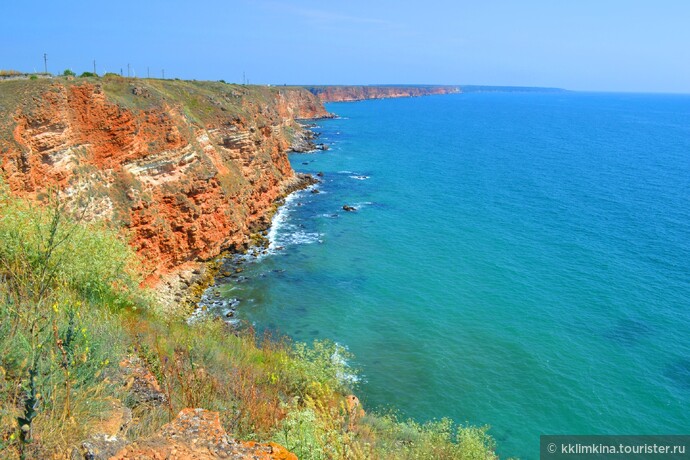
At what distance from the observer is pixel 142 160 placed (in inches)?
1372

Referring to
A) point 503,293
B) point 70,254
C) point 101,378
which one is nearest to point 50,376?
point 101,378

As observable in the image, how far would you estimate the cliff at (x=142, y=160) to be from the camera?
2812 centimetres

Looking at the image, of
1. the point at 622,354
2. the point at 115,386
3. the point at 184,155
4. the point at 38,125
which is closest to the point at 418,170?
the point at 184,155

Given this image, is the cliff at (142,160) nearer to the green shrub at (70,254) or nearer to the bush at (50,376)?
the green shrub at (70,254)

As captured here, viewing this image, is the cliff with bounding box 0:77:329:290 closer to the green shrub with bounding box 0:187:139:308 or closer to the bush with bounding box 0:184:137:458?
the green shrub with bounding box 0:187:139:308

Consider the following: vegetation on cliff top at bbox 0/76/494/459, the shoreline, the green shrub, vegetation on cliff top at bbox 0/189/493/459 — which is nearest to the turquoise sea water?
the shoreline

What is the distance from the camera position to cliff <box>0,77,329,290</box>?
28125 mm

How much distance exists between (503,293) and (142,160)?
99.5 ft

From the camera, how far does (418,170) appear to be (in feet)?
259

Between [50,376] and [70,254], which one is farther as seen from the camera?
[70,254]

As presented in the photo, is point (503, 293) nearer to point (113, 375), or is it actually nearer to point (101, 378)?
point (113, 375)

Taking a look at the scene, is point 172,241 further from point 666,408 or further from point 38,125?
point 666,408

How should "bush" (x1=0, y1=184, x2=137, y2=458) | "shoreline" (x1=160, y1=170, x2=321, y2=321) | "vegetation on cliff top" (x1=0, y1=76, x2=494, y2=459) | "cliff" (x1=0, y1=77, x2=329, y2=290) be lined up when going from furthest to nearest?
"shoreline" (x1=160, y1=170, x2=321, y2=321)
"cliff" (x1=0, y1=77, x2=329, y2=290)
"vegetation on cliff top" (x1=0, y1=76, x2=494, y2=459)
"bush" (x1=0, y1=184, x2=137, y2=458)

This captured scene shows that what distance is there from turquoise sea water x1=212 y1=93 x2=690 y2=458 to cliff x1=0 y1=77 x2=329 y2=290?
20.1 feet
